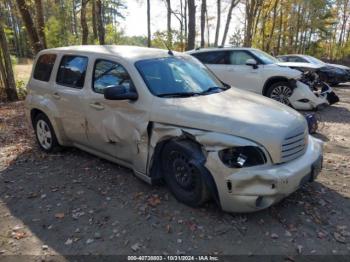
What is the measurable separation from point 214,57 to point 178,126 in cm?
726

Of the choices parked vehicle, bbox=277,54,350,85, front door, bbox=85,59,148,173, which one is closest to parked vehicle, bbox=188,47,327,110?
front door, bbox=85,59,148,173

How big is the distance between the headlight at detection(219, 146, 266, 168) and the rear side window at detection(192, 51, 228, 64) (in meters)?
7.35

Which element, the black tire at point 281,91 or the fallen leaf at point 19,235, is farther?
the black tire at point 281,91

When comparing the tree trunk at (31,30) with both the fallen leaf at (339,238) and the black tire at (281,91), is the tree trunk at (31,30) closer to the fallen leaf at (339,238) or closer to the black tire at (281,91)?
the black tire at (281,91)

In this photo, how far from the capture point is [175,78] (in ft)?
15.9

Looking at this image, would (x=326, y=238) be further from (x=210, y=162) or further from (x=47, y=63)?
(x=47, y=63)

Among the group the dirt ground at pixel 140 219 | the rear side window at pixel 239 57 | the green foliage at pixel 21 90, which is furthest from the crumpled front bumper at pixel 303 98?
the green foliage at pixel 21 90

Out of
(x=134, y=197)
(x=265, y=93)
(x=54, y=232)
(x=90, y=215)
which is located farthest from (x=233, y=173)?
(x=265, y=93)

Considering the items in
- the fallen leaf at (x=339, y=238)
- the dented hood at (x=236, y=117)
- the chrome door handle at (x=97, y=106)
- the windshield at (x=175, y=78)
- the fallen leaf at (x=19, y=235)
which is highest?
the windshield at (x=175, y=78)

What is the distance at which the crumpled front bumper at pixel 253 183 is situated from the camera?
11.8 feet

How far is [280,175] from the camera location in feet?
11.9

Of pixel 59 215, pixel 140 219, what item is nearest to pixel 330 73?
pixel 140 219

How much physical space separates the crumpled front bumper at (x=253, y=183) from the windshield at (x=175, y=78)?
1.25 m

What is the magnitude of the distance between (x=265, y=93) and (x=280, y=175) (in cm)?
658
